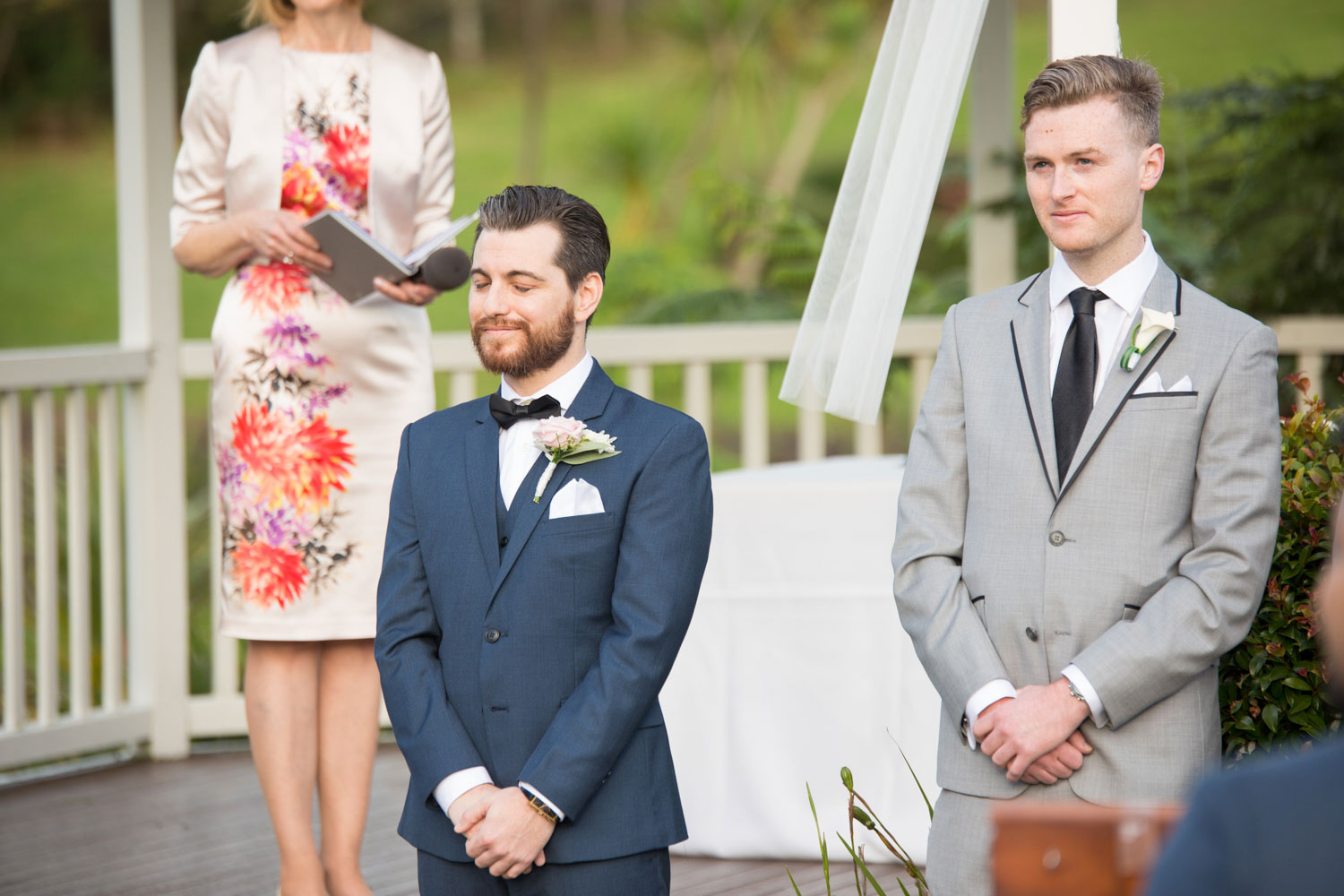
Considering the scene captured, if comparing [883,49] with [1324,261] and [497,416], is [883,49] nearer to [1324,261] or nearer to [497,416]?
[497,416]

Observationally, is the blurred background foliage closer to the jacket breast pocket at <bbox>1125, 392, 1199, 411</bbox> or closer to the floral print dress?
the floral print dress

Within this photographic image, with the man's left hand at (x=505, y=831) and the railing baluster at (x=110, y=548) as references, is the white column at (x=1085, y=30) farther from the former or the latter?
the railing baluster at (x=110, y=548)

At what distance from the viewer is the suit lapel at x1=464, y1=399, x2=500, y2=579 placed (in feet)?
7.77

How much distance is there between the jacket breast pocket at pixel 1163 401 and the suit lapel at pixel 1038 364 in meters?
0.12

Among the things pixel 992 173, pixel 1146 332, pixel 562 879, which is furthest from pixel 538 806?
pixel 992 173

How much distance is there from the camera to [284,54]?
3461 mm

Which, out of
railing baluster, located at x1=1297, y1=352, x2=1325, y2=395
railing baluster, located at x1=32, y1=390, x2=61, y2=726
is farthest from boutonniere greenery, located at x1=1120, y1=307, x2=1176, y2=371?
railing baluster, located at x1=32, y1=390, x2=61, y2=726

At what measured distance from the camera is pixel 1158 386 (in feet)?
7.33

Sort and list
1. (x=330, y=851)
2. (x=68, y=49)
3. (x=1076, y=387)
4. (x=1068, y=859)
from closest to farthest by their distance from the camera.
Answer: (x=1068, y=859)
(x=1076, y=387)
(x=330, y=851)
(x=68, y=49)

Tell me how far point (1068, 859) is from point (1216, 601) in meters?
0.89

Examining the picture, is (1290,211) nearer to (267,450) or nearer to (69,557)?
(267,450)

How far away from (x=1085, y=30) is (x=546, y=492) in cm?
128

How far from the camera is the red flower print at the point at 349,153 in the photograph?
346 cm

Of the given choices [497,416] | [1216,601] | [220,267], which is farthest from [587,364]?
[220,267]
